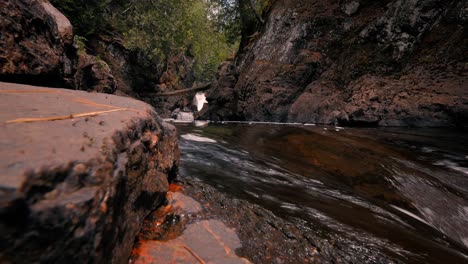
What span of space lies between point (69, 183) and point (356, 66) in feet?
29.6

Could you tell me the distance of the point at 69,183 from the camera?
0.91 metres

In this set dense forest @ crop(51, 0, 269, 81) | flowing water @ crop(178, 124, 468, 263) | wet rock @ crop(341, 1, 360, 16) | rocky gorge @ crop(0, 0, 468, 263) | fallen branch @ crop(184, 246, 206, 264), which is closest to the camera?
rocky gorge @ crop(0, 0, 468, 263)

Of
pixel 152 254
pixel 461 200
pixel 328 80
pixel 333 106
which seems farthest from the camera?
pixel 328 80

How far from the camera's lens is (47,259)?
768mm

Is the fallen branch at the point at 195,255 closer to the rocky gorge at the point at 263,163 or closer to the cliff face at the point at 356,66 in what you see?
the rocky gorge at the point at 263,163

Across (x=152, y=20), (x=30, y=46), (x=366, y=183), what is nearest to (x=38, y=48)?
(x=30, y=46)

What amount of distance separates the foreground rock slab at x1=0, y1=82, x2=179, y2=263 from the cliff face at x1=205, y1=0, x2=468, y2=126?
6.67 metres

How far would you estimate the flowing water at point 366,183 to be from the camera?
7.07ft

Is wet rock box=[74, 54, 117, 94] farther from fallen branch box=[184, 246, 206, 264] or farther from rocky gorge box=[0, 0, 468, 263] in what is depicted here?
fallen branch box=[184, 246, 206, 264]

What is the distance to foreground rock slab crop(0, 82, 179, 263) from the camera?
731 millimetres

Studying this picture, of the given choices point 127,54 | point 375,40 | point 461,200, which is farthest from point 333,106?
point 127,54

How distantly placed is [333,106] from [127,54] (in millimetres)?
14857

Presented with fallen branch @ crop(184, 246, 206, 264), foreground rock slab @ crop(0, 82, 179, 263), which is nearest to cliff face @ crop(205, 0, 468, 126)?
fallen branch @ crop(184, 246, 206, 264)

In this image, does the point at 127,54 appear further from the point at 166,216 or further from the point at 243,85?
the point at 166,216
